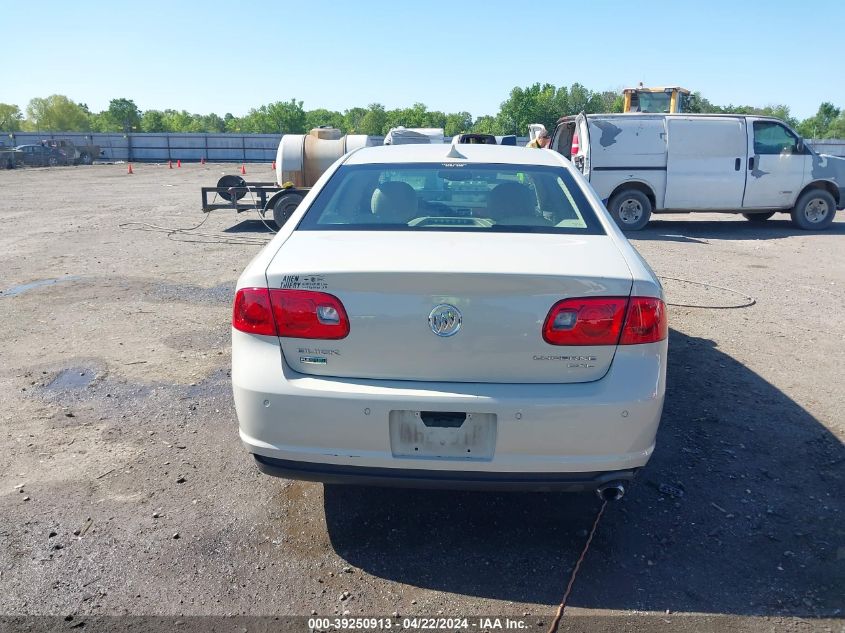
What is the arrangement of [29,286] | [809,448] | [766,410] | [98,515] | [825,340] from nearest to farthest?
1. [98,515]
2. [809,448]
3. [766,410]
4. [825,340]
5. [29,286]

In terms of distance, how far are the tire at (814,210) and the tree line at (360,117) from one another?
61.0 metres

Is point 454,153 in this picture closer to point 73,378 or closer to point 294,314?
point 294,314

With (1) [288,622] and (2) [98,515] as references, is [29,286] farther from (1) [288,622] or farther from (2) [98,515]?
(1) [288,622]

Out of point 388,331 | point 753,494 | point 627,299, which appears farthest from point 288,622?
point 753,494

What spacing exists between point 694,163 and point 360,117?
373 feet

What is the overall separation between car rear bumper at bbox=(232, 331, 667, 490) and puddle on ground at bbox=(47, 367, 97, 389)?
284 centimetres

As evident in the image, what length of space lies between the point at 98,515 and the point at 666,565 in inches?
105

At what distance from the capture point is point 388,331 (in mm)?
2689

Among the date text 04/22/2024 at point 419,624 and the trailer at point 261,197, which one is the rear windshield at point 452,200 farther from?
the trailer at point 261,197

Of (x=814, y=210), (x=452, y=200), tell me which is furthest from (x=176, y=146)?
(x=452, y=200)

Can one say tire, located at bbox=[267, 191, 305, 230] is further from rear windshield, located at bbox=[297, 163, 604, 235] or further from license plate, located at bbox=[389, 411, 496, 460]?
license plate, located at bbox=[389, 411, 496, 460]

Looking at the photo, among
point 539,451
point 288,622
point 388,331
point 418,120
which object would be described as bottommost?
point 288,622

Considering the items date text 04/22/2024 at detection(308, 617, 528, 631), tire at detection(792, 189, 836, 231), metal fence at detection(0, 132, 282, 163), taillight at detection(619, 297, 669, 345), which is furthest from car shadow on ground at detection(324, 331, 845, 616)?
metal fence at detection(0, 132, 282, 163)

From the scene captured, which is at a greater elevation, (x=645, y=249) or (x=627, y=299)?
(x=627, y=299)
